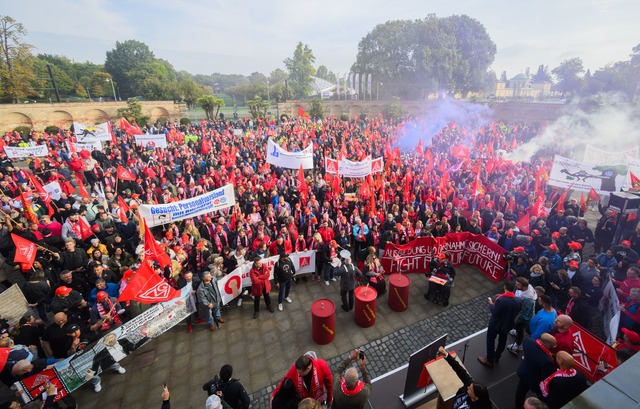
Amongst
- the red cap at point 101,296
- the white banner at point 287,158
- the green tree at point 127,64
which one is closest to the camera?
the red cap at point 101,296

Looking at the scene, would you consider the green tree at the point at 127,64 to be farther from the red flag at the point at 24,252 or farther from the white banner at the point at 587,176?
the white banner at the point at 587,176

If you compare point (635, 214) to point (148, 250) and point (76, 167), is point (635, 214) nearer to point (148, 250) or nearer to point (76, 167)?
point (148, 250)

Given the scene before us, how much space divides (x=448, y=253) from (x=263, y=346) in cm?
631

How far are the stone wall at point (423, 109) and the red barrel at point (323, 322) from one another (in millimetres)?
40882

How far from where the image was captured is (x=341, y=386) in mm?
3768

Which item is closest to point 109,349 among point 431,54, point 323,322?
point 323,322

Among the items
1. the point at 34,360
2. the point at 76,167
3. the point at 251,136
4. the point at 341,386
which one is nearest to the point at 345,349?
the point at 341,386

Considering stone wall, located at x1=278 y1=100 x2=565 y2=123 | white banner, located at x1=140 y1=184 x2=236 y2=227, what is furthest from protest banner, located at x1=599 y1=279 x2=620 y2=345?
stone wall, located at x1=278 y1=100 x2=565 y2=123

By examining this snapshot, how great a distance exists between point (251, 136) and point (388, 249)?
18.2 meters

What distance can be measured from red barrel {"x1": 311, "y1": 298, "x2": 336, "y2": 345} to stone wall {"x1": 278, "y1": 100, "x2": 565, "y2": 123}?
4088 cm

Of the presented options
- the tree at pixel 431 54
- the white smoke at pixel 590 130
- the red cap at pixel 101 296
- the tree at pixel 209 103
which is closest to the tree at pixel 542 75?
the tree at pixel 431 54

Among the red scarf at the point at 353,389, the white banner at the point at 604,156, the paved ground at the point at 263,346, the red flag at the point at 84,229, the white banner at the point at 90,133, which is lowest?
the paved ground at the point at 263,346

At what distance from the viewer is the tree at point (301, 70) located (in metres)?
79.7

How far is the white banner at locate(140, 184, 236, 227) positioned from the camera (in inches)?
308
